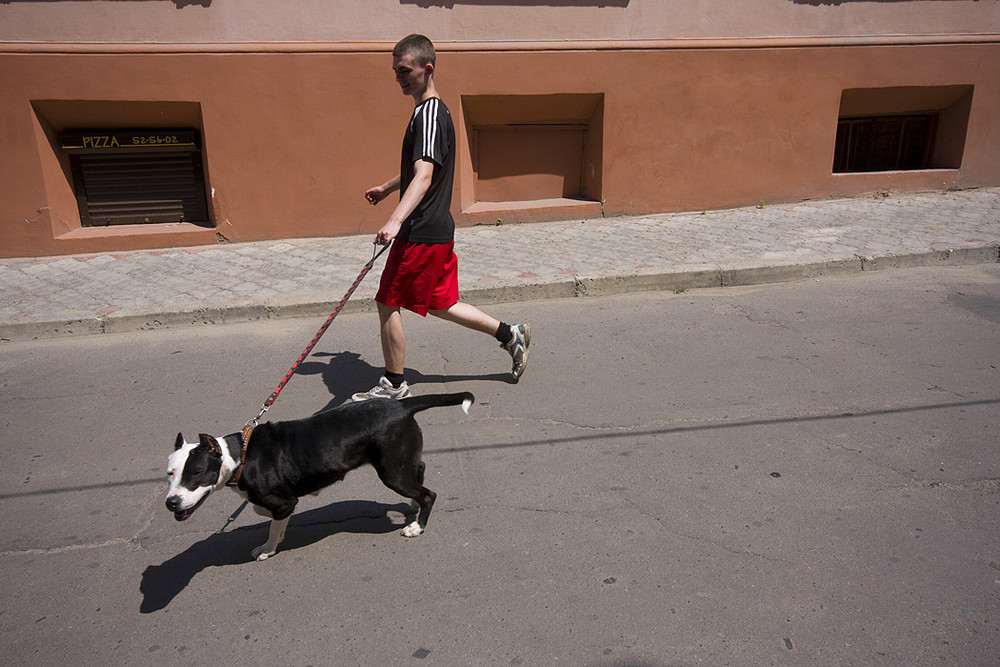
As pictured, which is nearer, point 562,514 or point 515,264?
point 562,514

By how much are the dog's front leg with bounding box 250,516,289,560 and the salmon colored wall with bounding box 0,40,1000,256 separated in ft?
19.7

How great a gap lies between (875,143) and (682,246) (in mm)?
4369

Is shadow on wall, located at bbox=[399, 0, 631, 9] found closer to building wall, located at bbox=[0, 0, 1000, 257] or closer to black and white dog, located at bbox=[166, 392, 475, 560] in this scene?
building wall, located at bbox=[0, 0, 1000, 257]

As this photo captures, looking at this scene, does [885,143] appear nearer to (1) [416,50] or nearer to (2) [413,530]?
(1) [416,50]

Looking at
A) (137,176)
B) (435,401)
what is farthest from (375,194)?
(137,176)

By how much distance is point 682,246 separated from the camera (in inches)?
313

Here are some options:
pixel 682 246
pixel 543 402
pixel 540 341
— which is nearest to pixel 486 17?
pixel 682 246

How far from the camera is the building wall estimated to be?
26.3ft

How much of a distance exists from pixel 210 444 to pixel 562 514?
159cm

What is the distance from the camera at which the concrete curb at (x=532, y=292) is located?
20.6ft

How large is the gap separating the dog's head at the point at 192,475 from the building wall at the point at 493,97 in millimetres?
6257

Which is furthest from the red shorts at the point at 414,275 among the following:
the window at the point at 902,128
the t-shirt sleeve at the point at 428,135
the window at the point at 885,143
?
the window at the point at 885,143

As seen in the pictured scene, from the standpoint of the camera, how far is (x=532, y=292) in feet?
22.5

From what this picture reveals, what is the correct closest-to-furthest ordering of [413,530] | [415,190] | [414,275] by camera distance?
[413,530] → [415,190] → [414,275]
